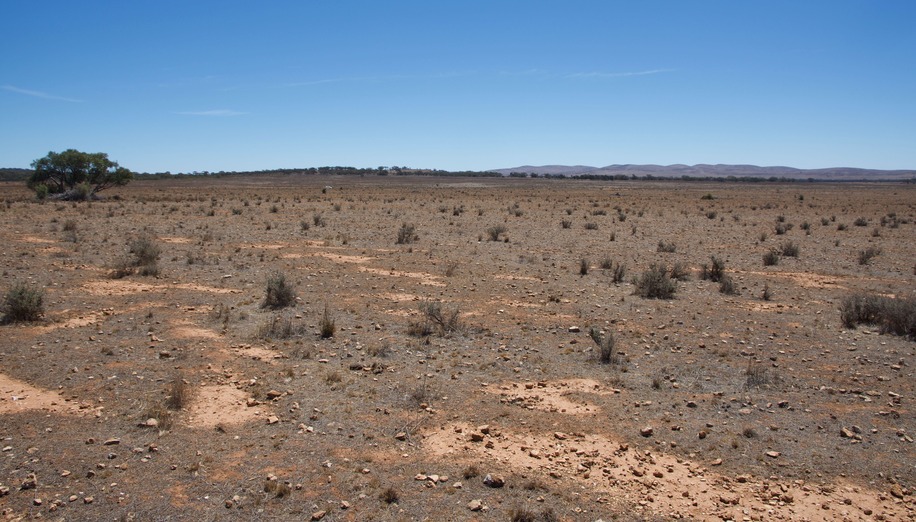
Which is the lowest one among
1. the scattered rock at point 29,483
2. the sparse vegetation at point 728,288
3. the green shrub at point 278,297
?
the scattered rock at point 29,483

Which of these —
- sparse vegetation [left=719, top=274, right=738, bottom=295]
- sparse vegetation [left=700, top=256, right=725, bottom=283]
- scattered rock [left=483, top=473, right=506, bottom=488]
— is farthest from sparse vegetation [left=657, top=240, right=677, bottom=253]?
scattered rock [left=483, top=473, right=506, bottom=488]

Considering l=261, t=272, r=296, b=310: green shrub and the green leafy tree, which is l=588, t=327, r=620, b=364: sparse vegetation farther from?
the green leafy tree

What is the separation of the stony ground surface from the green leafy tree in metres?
34.4

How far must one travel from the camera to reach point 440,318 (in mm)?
10750

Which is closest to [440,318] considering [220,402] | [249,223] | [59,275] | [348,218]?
[220,402]

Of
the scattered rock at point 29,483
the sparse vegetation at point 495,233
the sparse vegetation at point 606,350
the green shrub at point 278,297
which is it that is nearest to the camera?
the scattered rock at point 29,483

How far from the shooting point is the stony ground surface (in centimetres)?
550

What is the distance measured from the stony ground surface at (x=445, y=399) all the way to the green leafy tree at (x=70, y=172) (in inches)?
1354

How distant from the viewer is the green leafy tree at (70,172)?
148ft

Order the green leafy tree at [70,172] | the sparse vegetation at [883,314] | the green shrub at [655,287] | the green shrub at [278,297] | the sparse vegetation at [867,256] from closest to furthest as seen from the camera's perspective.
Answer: the sparse vegetation at [883,314]
the green shrub at [278,297]
the green shrub at [655,287]
the sparse vegetation at [867,256]
the green leafy tree at [70,172]

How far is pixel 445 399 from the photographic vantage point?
7.63 meters

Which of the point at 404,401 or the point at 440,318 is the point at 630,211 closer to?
the point at 440,318

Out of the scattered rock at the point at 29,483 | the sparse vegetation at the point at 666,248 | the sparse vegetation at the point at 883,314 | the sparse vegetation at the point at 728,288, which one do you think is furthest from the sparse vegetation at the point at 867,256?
the scattered rock at the point at 29,483

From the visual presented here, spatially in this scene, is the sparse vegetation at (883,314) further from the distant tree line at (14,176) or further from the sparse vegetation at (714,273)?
the distant tree line at (14,176)
